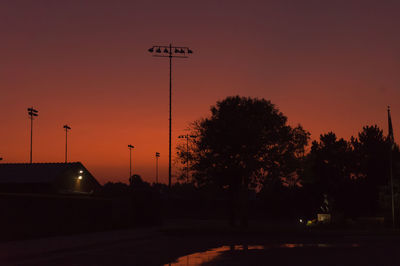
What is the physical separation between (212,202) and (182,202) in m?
3.92

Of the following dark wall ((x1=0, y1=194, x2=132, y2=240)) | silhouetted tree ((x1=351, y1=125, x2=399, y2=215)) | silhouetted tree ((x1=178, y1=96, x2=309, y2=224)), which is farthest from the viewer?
silhouetted tree ((x1=351, y1=125, x2=399, y2=215))

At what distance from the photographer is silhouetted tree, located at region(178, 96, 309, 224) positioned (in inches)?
1836

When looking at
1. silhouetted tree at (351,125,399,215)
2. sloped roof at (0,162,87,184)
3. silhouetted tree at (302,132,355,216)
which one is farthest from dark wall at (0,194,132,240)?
silhouetted tree at (302,132,355,216)

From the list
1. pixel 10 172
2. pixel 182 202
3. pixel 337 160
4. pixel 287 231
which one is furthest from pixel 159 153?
pixel 287 231

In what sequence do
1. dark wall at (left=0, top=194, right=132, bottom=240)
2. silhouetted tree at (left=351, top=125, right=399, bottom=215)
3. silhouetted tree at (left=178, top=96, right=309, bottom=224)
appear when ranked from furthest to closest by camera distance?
1. silhouetted tree at (left=351, top=125, right=399, bottom=215)
2. silhouetted tree at (left=178, top=96, right=309, bottom=224)
3. dark wall at (left=0, top=194, right=132, bottom=240)

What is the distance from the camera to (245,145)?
47.0 m

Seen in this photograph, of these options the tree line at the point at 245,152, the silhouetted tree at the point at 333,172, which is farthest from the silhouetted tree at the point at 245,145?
the silhouetted tree at the point at 333,172

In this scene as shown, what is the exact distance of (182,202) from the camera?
76688 millimetres

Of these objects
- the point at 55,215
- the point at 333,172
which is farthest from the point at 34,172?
the point at 333,172

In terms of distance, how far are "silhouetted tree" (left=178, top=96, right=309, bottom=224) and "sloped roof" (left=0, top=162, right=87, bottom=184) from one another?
1010 centimetres

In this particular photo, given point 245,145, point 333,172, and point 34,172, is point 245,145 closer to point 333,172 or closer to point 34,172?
point 34,172

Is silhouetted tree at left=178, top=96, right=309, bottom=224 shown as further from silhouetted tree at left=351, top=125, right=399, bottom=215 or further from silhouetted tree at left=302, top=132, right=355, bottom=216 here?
silhouetted tree at left=302, top=132, right=355, bottom=216

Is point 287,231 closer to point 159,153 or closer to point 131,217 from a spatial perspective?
point 131,217

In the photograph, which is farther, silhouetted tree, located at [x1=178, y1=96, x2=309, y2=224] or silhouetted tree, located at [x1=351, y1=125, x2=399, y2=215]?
silhouetted tree, located at [x1=351, y1=125, x2=399, y2=215]
